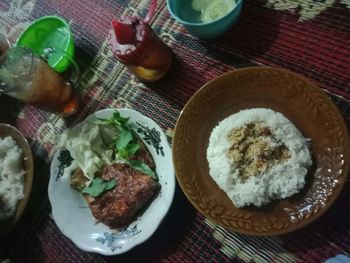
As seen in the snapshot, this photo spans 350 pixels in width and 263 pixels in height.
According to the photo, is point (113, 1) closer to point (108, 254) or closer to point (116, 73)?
point (116, 73)

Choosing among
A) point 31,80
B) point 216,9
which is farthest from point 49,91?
point 216,9

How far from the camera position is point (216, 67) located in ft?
5.17

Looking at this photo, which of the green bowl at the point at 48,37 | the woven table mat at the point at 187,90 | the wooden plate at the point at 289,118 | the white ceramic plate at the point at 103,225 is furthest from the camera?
the green bowl at the point at 48,37

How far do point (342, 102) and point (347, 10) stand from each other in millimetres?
344

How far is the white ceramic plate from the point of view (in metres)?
1.41

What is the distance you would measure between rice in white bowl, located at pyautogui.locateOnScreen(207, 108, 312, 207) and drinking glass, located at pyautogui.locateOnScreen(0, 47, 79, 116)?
2.45 feet

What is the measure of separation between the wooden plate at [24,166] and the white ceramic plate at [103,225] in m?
0.11

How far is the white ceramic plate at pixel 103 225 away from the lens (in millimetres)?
1411

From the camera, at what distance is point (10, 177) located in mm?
1672

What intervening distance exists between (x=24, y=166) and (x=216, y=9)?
104cm

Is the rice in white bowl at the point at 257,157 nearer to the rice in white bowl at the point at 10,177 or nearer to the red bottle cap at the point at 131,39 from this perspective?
the red bottle cap at the point at 131,39

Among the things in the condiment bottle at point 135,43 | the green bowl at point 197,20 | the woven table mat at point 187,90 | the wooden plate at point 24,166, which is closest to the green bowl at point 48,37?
the woven table mat at point 187,90

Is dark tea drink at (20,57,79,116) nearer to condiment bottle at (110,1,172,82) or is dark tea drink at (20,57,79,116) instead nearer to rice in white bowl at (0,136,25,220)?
rice in white bowl at (0,136,25,220)

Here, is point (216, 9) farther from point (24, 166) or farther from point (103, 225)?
point (24, 166)
